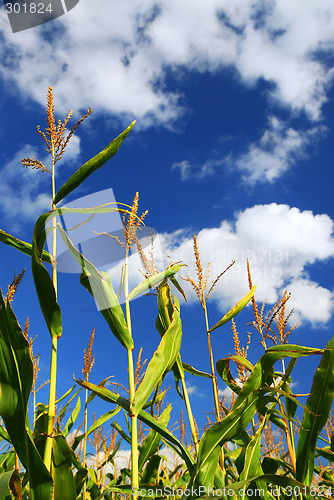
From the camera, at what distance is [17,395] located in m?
1.14

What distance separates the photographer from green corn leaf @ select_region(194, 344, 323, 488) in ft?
4.10

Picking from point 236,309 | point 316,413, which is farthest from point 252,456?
point 236,309

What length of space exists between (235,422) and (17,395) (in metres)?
0.73

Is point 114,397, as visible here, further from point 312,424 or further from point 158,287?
point 312,424

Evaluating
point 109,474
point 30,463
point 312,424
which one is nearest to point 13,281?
point 30,463

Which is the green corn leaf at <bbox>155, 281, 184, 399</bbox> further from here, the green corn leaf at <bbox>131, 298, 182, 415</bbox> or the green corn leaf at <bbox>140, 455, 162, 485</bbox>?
the green corn leaf at <bbox>140, 455, 162, 485</bbox>

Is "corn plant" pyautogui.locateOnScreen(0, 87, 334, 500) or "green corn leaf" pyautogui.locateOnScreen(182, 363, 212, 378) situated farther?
"green corn leaf" pyautogui.locateOnScreen(182, 363, 212, 378)

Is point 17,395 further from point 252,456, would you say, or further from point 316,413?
point 316,413

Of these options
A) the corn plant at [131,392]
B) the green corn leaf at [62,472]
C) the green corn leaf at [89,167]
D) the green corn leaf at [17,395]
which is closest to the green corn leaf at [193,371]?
the corn plant at [131,392]

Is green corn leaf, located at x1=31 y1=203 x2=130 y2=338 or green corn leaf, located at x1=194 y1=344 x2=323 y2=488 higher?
green corn leaf, located at x1=31 y1=203 x2=130 y2=338

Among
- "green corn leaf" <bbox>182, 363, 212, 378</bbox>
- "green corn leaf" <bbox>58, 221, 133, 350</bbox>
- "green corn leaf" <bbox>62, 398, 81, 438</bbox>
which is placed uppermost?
"green corn leaf" <bbox>58, 221, 133, 350</bbox>

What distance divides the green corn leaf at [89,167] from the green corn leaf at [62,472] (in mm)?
843

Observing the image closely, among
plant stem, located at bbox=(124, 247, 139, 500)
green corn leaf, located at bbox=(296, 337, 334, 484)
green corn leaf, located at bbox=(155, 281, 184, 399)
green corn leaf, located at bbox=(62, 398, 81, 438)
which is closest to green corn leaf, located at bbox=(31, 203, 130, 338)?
plant stem, located at bbox=(124, 247, 139, 500)

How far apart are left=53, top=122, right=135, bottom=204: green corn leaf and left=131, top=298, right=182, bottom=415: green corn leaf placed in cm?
65
